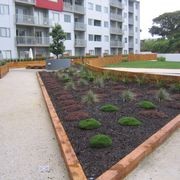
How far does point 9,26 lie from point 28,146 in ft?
140

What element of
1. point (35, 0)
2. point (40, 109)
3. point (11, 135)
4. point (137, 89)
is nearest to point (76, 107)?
point (40, 109)

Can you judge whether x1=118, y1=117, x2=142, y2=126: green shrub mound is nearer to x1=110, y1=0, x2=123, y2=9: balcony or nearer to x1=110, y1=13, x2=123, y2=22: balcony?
x1=110, y1=13, x2=123, y2=22: balcony

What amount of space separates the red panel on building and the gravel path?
42.9 meters

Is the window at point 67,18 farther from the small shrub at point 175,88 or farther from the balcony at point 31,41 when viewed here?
the small shrub at point 175,88

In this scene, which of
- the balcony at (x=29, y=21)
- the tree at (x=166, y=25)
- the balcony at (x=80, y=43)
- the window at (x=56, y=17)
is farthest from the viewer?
the tree at (x=166, y=25)

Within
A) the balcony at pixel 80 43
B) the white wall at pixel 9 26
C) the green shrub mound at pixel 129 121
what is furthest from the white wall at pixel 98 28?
the green shrub mound at pixel 129 121

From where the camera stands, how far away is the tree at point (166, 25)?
9788cm

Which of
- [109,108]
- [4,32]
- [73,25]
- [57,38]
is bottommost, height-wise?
[109,108]

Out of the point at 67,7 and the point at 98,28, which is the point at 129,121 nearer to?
the point at 67,7

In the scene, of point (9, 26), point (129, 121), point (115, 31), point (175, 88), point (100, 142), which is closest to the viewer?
point (100, 142)

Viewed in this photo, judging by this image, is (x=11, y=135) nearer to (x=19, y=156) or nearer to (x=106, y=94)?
(x=19, y=156)

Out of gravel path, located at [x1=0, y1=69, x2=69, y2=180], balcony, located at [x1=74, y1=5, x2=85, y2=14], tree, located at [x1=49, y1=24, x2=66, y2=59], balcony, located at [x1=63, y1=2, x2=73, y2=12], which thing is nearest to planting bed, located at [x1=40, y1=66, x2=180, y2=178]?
gravel path, located at [x1=0, y1=69, x2=69, y2=180]

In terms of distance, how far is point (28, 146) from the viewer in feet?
21.6

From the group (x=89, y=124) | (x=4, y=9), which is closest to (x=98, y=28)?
(x=4, y=9)
